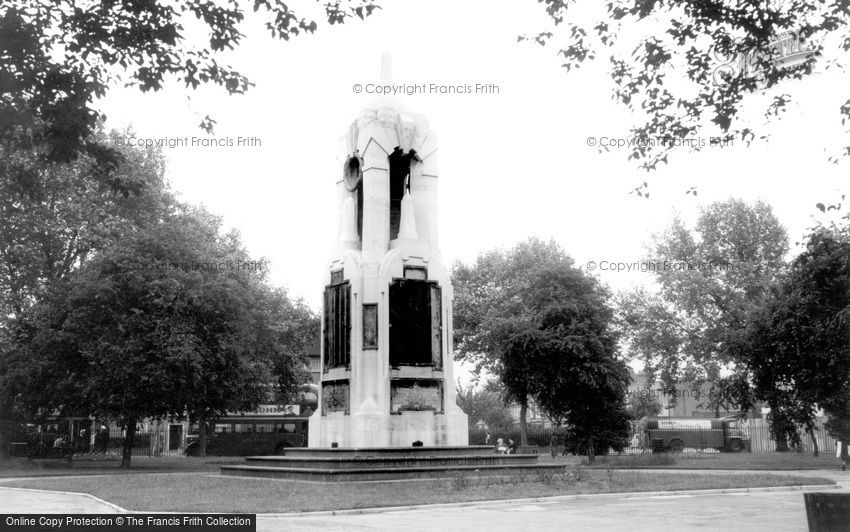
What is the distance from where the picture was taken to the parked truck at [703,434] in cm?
5988

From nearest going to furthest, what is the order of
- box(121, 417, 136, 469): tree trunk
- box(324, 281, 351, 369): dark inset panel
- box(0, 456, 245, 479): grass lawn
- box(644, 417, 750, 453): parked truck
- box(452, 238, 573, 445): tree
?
box(324, 281, 351, 369): dark inset panel, box(0, 456, 245, 479): grass lawn, box(121, 417, 136, 469): tree trunk, box(644, 417, 750, 453): parked truck, box(452, 238, 573, 445): tree

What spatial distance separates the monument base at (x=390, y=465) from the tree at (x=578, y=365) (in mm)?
11958

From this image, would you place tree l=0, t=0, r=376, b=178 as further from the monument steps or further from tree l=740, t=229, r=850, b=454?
tree l=740, t=229, r=850, b=454

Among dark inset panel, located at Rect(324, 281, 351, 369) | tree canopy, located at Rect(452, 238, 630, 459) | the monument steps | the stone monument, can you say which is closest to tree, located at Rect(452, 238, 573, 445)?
tree canopy, located at Rect(452, 238, 630, 459)

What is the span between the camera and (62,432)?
52.3 m

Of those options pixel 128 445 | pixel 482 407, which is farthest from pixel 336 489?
pixel 482 407

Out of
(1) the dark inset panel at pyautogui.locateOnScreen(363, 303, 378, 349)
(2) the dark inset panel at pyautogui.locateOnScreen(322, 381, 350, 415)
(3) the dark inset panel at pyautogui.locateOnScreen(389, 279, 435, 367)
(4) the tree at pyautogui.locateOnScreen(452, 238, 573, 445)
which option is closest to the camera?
(1) the dark inset panel at pyautogui.locateOnScreen(363, 303, 378, 349)

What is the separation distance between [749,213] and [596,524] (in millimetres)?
48426

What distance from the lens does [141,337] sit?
35625mm

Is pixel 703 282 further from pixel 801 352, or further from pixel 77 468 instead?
pixel 77 468

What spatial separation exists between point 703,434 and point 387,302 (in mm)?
42381

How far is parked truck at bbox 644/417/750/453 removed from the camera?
59.9 meters

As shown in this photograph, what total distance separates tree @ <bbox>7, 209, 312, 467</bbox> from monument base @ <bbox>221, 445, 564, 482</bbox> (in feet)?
34.3

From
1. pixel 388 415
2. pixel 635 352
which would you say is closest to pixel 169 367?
pixel 388 415
